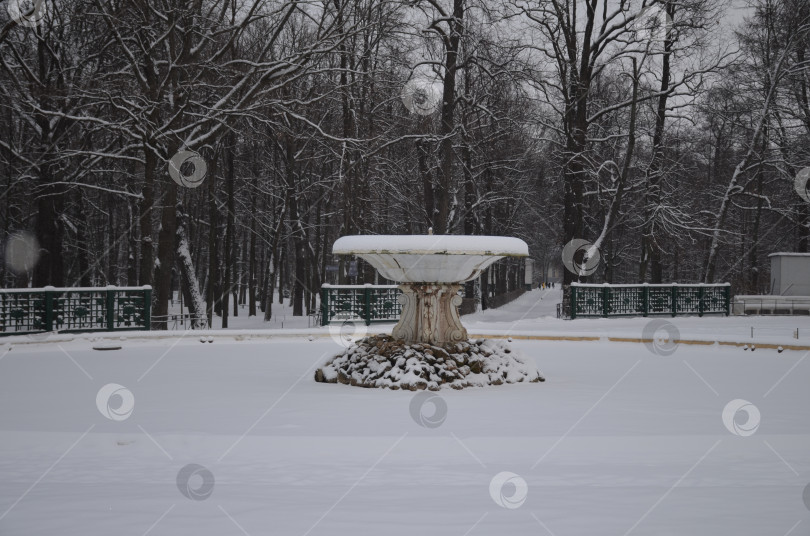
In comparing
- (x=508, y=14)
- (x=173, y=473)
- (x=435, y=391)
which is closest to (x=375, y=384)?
(x=435, y=391)

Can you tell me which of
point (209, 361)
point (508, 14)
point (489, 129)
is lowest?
point (209, 361)

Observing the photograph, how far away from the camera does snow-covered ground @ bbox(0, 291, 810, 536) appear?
13.9 feet

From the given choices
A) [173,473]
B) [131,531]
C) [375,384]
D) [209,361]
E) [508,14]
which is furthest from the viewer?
[508,14]

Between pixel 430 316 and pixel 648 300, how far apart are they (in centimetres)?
1658

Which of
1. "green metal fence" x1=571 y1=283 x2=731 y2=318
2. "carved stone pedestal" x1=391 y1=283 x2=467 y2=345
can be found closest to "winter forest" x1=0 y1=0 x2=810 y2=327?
"green metal fence" x1=571 y1=283 x2=731 y2=318

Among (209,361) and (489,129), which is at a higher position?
(489,129)

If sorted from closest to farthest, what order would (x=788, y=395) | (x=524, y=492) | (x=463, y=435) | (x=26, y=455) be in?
(x=524, y=492) < (x=26, y=455) < (x=463, y=435) < (x=788, y=395)

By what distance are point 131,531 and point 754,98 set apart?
34.3 meters

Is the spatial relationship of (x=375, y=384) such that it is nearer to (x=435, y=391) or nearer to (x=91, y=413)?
(x=435, y=391)

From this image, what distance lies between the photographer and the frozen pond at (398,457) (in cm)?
423

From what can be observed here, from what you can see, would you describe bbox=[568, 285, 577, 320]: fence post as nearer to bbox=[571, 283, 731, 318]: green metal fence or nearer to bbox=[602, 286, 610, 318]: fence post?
bbox=[571, 283, 731, 318]: green metal fence

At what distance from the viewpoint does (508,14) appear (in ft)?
81.6

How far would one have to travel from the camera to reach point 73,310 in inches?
667

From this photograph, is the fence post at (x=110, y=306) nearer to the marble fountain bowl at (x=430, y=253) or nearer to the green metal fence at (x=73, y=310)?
the green metal fence at (x=73, y=310)
